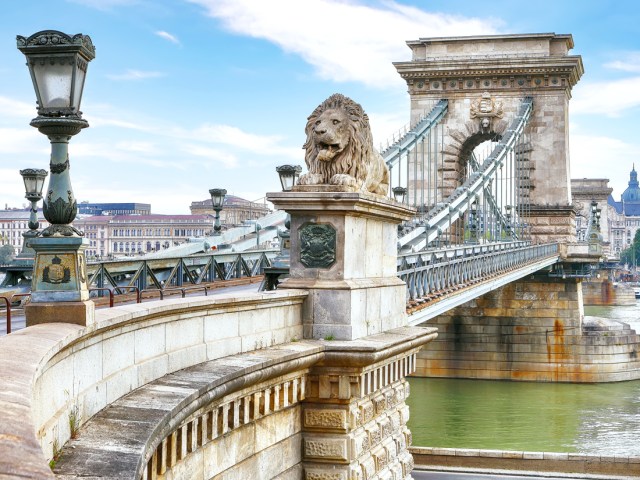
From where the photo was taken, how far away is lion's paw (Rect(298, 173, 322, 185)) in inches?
470

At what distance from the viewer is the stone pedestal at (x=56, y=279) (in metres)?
7.17

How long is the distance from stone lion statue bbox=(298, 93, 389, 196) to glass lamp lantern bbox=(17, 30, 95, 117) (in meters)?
4.84

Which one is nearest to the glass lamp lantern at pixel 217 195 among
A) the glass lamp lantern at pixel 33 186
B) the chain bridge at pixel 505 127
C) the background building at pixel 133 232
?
the glass lamp lantern at pixel 33 186

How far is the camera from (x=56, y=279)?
7258mm

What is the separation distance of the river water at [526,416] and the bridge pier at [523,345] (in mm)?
819

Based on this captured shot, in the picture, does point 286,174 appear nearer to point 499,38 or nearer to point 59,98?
point 59,98

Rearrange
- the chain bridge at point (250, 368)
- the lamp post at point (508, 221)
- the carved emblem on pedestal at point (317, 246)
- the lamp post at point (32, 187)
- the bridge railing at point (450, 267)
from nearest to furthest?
the chain bridge at point (250, 368), the carved emblem on pedestal at point (317, 246), the lamp post at point (32, 187), the bridge railing at point (450, 267), the lamp post at point (508, 221)

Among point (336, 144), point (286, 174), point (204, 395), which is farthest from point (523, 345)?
point (204, 395)

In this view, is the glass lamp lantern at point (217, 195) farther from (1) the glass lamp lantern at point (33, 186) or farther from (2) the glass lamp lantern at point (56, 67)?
(2) the glass lamp lantern at point (56, 67)

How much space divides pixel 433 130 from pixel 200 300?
46526mm

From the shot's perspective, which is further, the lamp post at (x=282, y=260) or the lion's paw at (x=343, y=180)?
the lamp post at (x=282, y=260)

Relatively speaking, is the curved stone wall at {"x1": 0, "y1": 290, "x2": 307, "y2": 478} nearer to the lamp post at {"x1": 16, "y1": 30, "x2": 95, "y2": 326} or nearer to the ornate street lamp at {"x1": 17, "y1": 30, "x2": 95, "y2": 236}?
the lamp post at {"x1": 16, "y1": 30, "x2": 95, "y2": 326}

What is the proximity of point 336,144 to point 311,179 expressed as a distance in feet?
1.56

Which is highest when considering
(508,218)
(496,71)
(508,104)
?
(496,71)
